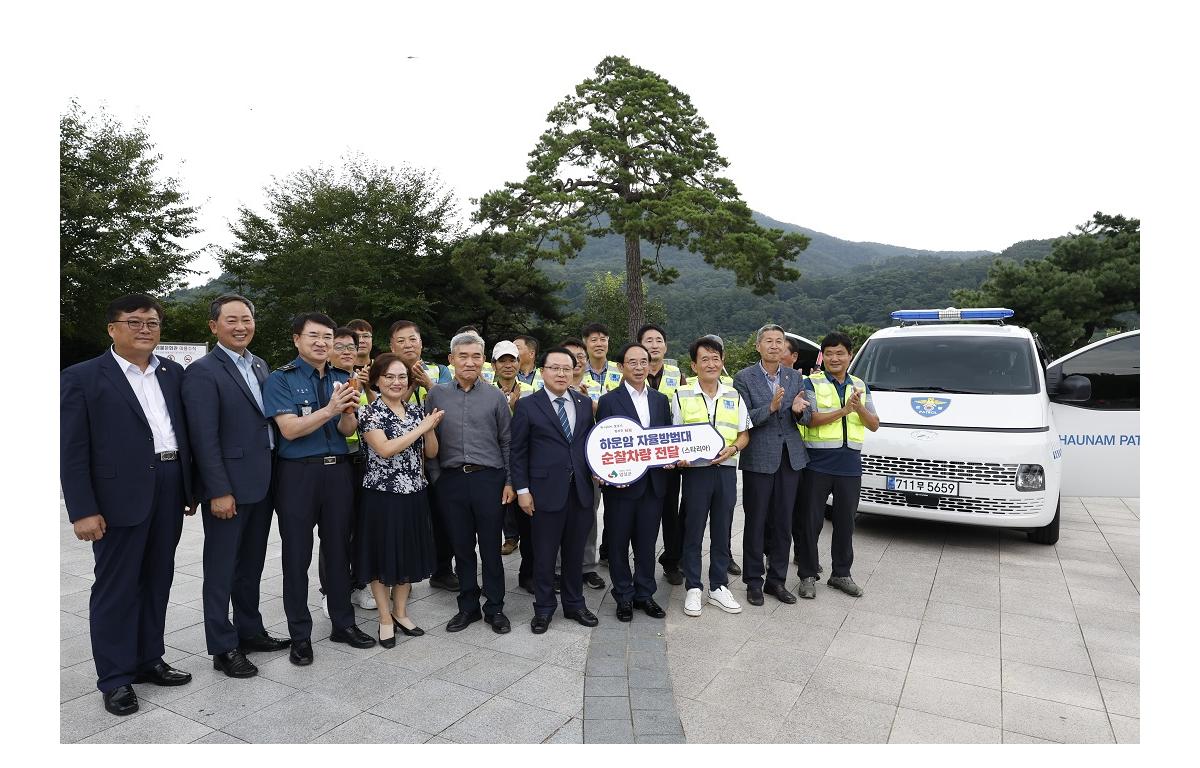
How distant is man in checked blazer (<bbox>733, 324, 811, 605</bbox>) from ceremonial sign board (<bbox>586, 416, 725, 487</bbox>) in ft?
1.79

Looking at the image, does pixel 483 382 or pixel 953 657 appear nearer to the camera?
pixel 953 657

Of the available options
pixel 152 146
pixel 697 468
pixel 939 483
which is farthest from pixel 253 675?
pixel 152 146

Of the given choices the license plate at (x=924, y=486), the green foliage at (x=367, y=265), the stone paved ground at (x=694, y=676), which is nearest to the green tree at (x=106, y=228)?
the green foliage at (x=367, y=265)

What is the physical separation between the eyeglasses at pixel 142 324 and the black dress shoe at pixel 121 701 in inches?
65.5

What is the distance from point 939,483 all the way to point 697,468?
2.63 meters

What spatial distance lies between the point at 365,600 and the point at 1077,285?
75.2ft

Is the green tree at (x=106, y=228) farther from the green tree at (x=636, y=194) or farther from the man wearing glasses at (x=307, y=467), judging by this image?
the man wearing glasses at (x=307, y=467)

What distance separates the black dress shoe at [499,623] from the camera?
13.4 ft

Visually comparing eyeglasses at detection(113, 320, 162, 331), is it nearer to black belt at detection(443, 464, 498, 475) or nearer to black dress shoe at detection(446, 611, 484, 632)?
black belt at detection(443, 464, 498, 475)

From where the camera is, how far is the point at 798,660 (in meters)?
3.73

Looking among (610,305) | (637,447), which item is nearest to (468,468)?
(637,447)

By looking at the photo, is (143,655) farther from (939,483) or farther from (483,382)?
(939,483)

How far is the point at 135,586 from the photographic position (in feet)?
10.6

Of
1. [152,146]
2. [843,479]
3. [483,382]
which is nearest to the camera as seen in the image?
[483,382]
